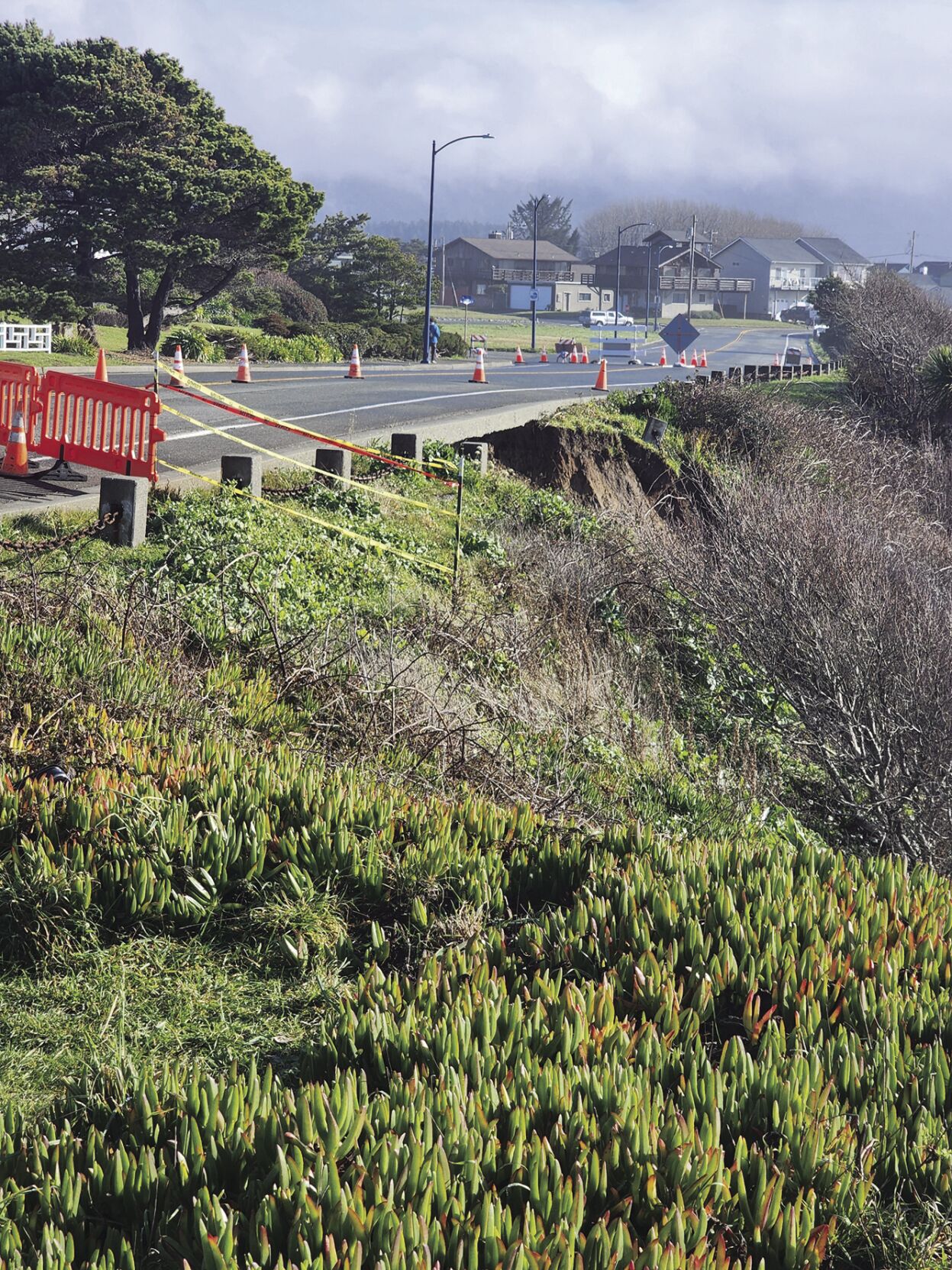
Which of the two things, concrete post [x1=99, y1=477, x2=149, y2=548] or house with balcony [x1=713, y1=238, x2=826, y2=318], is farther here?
house with balcony [x1=713, y1=238, x2=826, y2=318]

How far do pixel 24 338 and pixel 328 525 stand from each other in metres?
20.1

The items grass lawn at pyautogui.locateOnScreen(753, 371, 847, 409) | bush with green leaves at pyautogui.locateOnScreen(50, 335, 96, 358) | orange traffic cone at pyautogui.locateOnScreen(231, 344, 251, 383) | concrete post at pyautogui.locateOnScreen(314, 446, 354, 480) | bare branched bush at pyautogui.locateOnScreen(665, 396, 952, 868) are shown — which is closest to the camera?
bare branched bush at pyautogui.locateOnScreen(665, 396, 952, 868)

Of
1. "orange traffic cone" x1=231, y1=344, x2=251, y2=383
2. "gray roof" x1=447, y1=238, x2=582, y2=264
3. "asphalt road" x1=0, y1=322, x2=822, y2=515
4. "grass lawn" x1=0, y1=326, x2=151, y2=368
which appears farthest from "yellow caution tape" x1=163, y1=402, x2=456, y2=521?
"gray roof" x1=447, y1=238, x2=582, y2=264

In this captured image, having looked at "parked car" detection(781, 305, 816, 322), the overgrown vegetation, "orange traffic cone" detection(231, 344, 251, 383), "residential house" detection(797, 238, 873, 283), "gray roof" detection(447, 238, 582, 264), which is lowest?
the overgrown vegetation

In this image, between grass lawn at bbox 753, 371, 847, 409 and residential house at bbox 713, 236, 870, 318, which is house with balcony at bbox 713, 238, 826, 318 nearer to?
residential house at bbox 713, 236, 870, 318

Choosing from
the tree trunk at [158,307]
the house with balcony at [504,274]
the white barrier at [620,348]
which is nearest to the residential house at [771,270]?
the house with balcony at [504,274]

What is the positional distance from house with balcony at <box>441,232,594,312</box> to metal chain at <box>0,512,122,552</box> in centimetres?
10335

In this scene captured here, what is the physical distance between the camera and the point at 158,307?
105 feet

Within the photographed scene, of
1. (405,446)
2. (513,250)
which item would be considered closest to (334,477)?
(405,446)

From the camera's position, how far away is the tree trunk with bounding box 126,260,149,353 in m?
31.3

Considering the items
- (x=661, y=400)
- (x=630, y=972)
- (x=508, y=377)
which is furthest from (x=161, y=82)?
(x=630, y=972)

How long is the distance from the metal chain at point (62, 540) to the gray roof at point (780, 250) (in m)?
125

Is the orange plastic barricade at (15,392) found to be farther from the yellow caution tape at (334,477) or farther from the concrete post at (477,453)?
the concrete post at (477,453)

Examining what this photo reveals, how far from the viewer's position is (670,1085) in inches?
127
